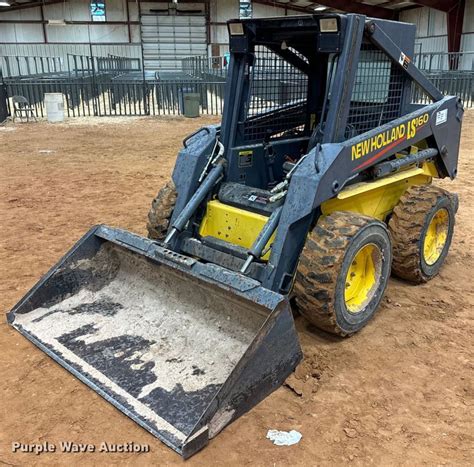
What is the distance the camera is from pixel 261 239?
3244 millimetres

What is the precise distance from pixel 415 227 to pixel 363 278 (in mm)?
662

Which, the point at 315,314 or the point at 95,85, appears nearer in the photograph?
the point at 315,314

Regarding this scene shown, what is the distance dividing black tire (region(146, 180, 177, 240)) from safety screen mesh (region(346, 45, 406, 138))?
4.76ft

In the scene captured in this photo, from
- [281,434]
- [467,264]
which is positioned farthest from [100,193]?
[281,434]

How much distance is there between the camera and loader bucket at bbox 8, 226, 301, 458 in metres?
2.61

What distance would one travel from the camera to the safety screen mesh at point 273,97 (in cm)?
402

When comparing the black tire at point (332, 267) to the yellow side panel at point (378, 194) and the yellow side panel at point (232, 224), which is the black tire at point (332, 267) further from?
the yellow side panel at point (232, 224)

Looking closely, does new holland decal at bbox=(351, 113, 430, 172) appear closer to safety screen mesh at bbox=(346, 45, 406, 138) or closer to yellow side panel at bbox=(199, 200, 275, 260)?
safety screen mesh at bbox=(346, 45, 406, 138)

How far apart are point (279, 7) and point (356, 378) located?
3259cm

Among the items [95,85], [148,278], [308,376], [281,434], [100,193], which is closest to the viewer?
[281,434]

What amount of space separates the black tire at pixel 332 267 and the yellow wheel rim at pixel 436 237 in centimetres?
109

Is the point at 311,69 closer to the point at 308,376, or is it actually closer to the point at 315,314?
the point at 315,314

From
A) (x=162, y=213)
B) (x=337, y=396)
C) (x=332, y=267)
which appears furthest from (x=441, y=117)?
(x=337, y=396)

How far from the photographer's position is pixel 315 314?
125 inches
